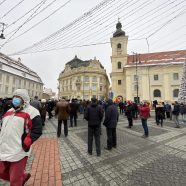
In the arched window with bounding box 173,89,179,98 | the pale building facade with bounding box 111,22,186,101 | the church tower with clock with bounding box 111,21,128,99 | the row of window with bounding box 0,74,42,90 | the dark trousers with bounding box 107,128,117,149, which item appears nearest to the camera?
the dark trousers with bounding box 107,128,117,149

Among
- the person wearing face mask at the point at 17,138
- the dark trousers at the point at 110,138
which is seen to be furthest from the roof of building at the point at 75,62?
the person wearing face mask at the point at 17,138

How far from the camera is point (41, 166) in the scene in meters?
3.67

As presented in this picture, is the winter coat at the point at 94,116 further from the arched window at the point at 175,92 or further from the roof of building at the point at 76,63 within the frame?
the roof of building at the point at 76,63

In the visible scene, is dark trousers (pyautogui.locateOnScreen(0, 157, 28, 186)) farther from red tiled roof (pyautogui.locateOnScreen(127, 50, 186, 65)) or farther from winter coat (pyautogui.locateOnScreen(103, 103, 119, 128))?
red tiled roof (pyautogui.locateOnScreen(127, 50, 186, 65))

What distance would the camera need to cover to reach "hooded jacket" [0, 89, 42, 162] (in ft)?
6.56

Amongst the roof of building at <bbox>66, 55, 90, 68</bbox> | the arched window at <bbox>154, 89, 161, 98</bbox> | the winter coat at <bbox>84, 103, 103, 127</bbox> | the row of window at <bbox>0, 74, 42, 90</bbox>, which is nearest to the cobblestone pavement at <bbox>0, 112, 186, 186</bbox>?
the winter coat at <bbox>84, 103, 103, 127</bbox>

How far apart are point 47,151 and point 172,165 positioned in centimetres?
406

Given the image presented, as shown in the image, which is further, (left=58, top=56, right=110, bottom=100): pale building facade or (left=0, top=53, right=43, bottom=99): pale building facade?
(left=58, top=56, right=110, bottom=100): pale building facade

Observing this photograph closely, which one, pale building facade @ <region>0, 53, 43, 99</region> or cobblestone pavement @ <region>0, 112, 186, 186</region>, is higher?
pale building facade @ <region>0, 53, 43, 99</region>

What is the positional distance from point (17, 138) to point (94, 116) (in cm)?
290

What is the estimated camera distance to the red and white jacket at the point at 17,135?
6.56ft

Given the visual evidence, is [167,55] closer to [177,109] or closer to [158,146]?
[177,109]

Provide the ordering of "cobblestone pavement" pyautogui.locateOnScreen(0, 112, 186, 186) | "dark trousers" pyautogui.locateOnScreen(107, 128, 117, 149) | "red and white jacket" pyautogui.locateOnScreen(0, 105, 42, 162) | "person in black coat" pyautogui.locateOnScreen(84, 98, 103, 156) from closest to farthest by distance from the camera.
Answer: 1. "red and white jacket" pyautogui.locateOnScreen(0, 105, 42, 162)
2. "cobblestone pavement" pyautogui.locateOnScreen(0, 112, 186, 186)
3. "person in black coat" pyautogui.locateOnScreen(84, 98, 103, 156)
4. "dark trousers" pyautogui.locateOnScreen(107, 128, 117, 149)

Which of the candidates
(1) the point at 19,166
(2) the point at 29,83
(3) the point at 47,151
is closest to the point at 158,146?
(3) the point at 47,151
